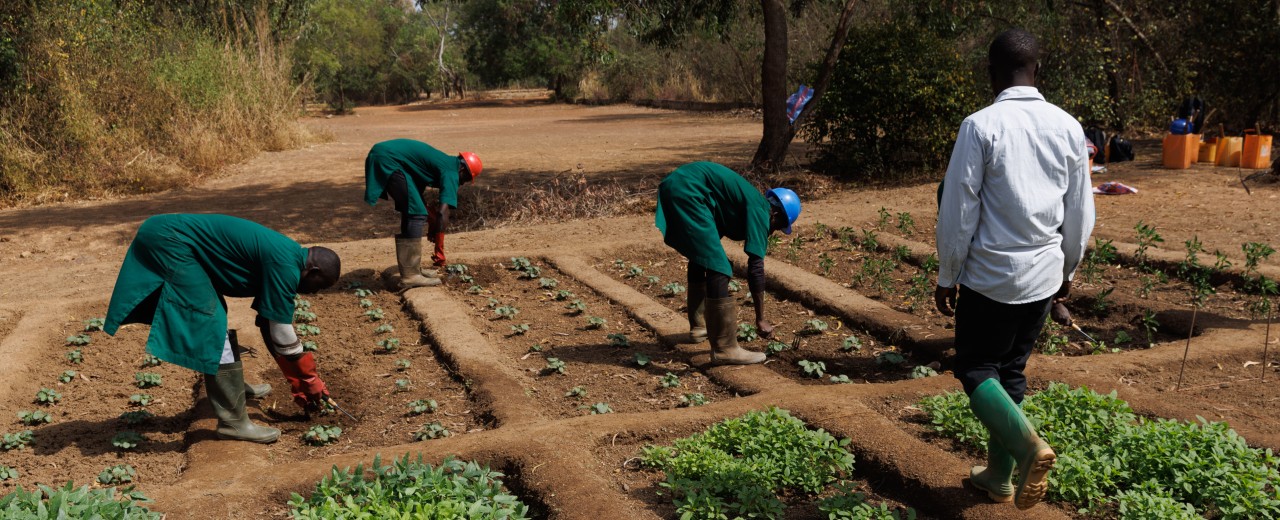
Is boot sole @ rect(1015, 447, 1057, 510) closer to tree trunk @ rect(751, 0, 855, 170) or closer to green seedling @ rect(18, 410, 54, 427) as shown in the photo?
green seedling @ rect(18, 410, 54, 427)

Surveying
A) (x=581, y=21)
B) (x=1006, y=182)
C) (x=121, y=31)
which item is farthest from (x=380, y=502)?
(x=121, y=31)

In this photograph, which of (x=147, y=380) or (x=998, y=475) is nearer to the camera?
(x=998, y=475)

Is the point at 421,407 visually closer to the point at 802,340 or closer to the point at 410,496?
the point at 410,496

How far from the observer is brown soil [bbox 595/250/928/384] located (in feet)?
18.9

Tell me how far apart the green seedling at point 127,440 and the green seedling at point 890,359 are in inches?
161

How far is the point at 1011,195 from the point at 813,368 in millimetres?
2562

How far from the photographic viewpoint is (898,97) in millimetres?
12156

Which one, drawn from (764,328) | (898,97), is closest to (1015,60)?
(764,328)

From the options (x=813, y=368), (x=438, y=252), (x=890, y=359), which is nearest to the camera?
(x=813, y=368)

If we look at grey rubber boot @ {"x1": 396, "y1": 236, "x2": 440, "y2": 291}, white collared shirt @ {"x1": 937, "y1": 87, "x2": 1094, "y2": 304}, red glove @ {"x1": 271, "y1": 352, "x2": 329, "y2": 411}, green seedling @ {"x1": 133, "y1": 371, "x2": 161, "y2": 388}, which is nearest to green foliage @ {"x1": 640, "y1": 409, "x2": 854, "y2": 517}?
white collared shirt @ {"x1": 937, "y1": 87, "x2": 1094, "y2": 304}

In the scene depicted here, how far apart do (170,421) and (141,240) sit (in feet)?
3.80

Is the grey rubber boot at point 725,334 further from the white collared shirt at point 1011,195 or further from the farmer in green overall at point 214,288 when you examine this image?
the white collared shirt at point 1011,195

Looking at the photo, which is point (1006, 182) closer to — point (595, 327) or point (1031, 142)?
point (1031, 142)

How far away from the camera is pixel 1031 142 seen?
3.16 meters
